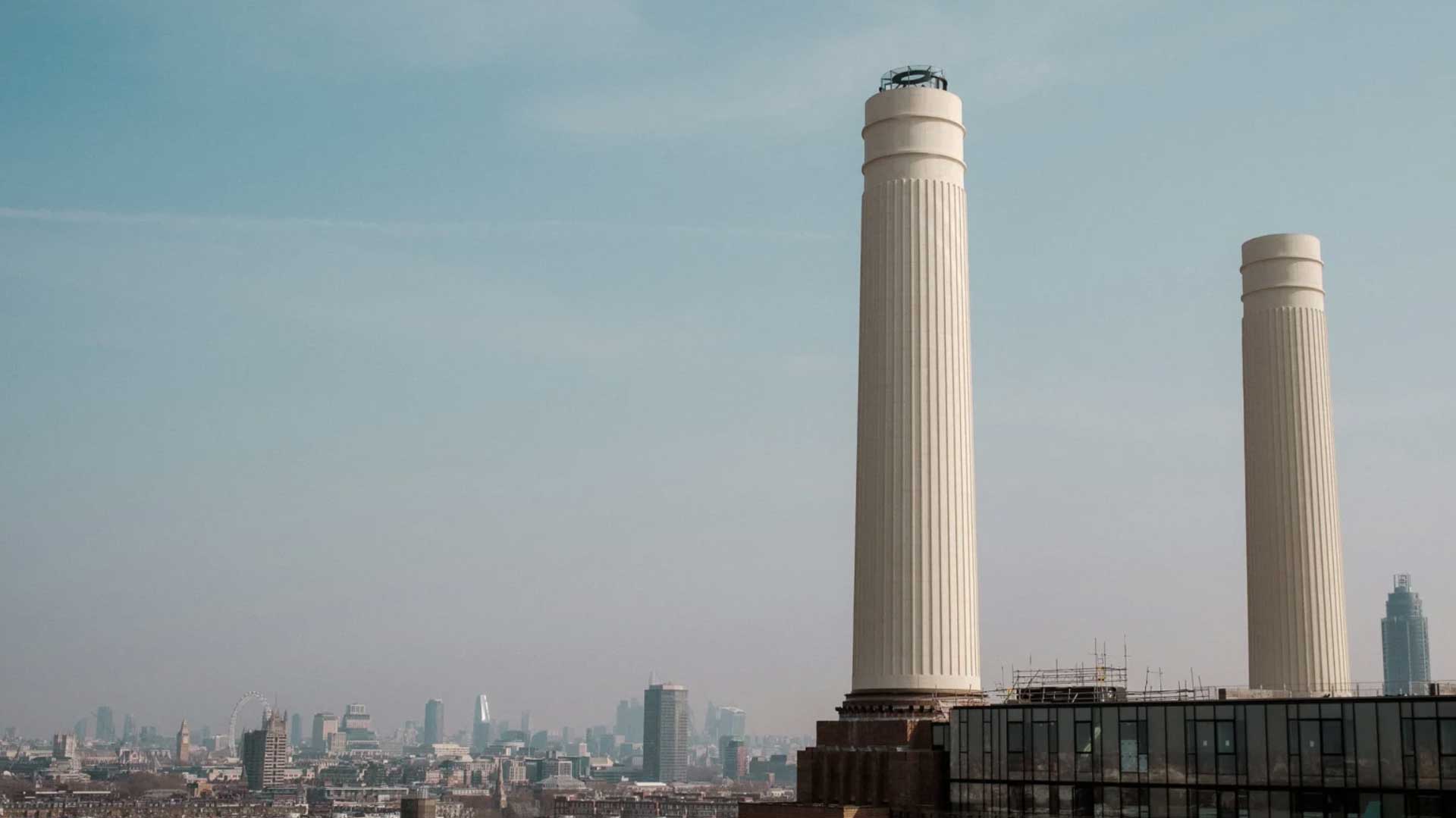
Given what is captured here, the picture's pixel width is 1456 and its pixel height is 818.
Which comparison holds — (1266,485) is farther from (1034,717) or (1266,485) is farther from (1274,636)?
(1034,717)

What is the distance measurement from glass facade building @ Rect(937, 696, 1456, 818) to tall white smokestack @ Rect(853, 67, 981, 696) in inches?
204

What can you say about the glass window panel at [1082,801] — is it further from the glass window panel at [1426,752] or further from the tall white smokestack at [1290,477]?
the tall white smokestack at [1290,477]

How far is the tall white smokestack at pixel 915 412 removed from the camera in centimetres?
7900

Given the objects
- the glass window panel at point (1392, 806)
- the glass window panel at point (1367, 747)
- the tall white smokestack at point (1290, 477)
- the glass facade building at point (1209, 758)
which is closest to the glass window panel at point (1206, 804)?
the glass facade building at point (1209, 758)

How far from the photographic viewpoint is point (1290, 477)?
9344 cm

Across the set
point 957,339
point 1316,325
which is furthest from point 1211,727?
point 1316,325

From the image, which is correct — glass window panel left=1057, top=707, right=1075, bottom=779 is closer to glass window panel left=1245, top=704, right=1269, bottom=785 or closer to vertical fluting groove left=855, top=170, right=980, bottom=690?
vertical fluting groove left=855, top=170, right=980, bottom=690

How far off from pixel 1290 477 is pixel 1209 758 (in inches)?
1234

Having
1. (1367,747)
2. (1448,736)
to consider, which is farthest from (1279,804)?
(1448,736)

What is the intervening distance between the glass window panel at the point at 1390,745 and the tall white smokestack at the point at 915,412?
21.4 m

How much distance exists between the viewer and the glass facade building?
6094 centimetres

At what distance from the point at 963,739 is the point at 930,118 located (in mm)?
30433

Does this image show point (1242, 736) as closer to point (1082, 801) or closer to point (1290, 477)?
point (1082, 801)

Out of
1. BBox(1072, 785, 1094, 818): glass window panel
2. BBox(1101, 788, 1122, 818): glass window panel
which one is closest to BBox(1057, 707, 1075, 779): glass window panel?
BBox(1072, 785, 1094, 818): glass window panel
